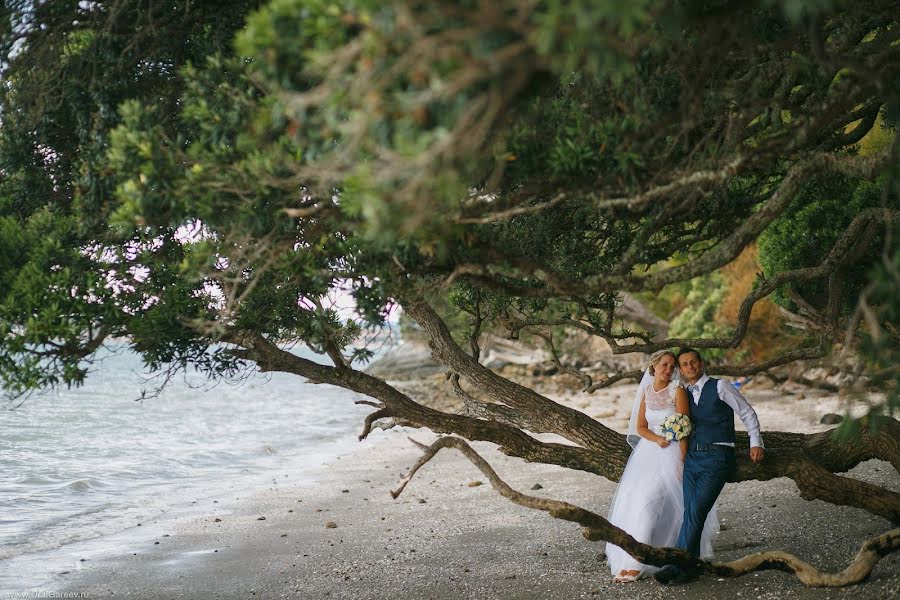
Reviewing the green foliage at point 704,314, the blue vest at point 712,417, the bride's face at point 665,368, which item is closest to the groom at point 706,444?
the blue vest at point 712,417

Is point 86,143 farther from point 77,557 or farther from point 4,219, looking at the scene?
point 77,557

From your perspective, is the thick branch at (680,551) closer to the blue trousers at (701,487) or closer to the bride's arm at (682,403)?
the blue trousers at (701,487)

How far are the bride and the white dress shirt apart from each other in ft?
0.77

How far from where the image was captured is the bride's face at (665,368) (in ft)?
26.7

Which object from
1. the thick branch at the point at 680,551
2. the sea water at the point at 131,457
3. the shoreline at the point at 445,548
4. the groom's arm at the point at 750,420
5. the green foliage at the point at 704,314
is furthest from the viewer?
the green foliage at the point at 704,314

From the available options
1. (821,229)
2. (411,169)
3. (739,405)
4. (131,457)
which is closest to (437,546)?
(739,405)

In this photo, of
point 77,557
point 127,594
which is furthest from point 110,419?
point 127,594

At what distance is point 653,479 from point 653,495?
0.16m

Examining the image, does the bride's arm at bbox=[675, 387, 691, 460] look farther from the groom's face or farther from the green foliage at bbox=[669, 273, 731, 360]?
the green foliage at bbox=[669, 273, 731, 360]

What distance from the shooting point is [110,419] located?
118 feet

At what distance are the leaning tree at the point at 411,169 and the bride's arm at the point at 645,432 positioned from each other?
61 cm

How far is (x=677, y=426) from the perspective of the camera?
795 centimetres

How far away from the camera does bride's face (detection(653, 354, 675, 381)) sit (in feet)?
26.7

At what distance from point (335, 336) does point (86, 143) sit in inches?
112
